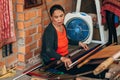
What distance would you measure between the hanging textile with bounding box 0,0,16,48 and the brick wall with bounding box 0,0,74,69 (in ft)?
0.45

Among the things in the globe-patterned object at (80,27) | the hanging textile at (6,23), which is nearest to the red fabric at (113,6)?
the globe-patterned object at (80,27)

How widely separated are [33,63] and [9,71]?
35cm

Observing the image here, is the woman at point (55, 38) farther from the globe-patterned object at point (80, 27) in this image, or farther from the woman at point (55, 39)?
the globe-patterned object at point (80, 27)

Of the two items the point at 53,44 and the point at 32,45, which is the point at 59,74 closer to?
the point at 53,44

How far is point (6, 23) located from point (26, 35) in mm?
339

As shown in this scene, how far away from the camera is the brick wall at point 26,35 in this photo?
320cm

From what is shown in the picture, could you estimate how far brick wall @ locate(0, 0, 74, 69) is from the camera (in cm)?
320

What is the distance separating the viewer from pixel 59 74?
302 cm

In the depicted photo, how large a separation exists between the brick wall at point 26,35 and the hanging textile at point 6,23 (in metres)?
0.14

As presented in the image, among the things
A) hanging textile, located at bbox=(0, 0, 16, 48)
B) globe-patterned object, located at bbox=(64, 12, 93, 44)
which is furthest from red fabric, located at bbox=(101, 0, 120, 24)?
hanging textile, located at bbox=(0, 0, 16, 48)

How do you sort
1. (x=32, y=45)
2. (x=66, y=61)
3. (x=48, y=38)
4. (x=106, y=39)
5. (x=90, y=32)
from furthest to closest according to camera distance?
(x=106, y=39) < (x=90, y=32) < (x=32, y=45) < (x=48, y=38) < (x=66, y=61)

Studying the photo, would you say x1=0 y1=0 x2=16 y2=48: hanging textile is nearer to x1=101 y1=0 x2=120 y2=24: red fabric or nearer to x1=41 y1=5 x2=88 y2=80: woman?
Result: x1=41 y1=5 x2=88 y2=80: woman

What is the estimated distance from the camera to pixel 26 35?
328 cm

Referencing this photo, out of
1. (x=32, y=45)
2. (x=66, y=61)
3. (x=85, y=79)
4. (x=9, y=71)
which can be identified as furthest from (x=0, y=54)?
(x=85, y=79)
